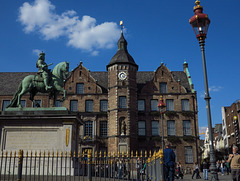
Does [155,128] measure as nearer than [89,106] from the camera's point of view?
Yes

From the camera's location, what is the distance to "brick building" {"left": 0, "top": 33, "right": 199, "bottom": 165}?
3519 cm

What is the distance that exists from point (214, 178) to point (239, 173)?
1106mm

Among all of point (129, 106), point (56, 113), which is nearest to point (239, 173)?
point (56, 113)

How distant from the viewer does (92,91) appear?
1508 inches

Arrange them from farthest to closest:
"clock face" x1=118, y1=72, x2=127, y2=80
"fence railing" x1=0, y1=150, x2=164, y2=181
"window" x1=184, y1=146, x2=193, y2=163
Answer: "clock face" x1=118, y1=72, x2=127, y2=80 → "window" x1=184, y1=146, x2=193, y2=163 → "fence railing" x1=0, y1=150, x2=164, y2=181

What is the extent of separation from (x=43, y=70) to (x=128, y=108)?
20.6m

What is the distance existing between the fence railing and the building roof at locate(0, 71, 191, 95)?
85.5 feet

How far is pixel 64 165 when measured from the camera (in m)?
13.3

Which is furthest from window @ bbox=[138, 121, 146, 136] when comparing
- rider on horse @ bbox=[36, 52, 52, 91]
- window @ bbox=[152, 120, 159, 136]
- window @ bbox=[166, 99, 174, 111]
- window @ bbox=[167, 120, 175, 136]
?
rider on horse @ bbox=[36, 52, 52, 91]

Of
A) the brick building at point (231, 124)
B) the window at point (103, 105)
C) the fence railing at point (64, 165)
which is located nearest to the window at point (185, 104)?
the window at point (103, 105)

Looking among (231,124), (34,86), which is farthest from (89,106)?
(231,124)

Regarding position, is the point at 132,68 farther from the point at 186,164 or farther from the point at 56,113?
the point at 56,113

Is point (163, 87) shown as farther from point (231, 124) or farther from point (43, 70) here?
A: point (43, 70)

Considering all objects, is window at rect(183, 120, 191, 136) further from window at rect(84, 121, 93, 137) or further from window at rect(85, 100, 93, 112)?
window at rect(85, 100, 93, 112)
